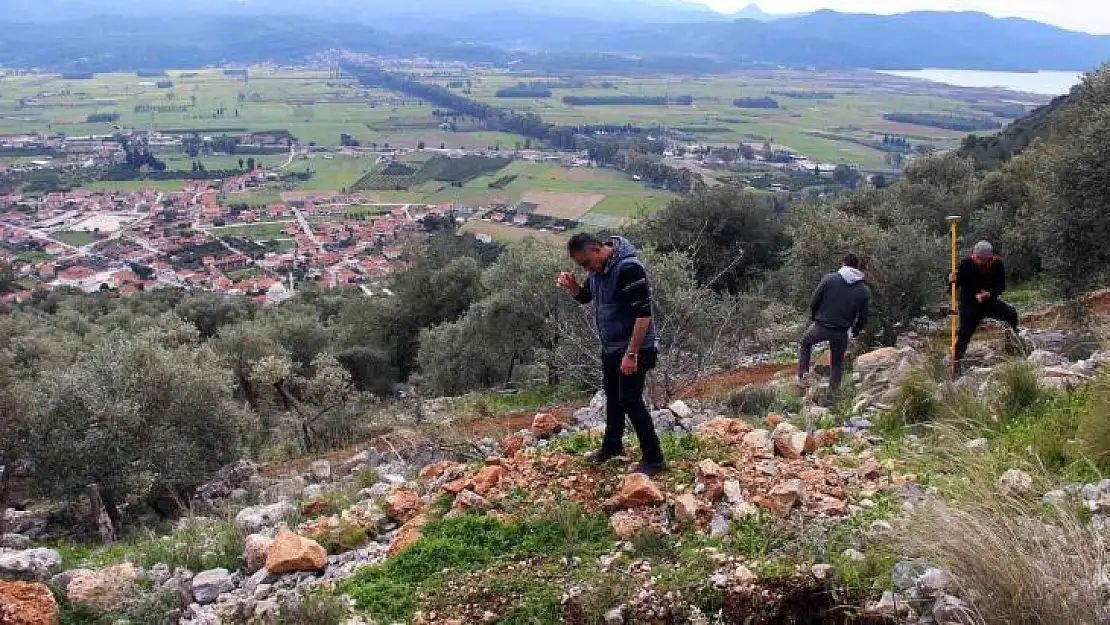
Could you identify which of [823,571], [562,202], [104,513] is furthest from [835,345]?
[562,202]

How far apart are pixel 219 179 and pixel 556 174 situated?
149ft

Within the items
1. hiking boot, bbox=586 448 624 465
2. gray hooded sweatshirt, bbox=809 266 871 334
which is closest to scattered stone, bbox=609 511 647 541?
hiking boot, bbox=586 448 624 465

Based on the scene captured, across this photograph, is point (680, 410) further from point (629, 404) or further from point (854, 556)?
point (854, 556)

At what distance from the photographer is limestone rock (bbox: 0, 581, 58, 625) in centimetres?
521

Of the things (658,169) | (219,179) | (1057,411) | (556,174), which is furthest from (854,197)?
(219,179)

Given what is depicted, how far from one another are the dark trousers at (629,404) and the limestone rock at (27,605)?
4.57 metres

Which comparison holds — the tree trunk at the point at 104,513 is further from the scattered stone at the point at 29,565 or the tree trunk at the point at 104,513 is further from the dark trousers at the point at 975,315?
the dark trousers at the point at 975,315

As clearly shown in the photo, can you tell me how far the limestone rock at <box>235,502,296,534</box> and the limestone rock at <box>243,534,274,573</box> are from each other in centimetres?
80

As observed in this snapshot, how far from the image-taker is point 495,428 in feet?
41.3

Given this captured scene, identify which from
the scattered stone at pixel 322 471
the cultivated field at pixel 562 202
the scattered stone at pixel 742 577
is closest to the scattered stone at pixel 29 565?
the scattered stone at pixel 322 471

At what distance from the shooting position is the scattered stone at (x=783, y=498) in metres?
5.63

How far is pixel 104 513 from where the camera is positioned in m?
10.5

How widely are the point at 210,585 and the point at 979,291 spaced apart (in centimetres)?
965

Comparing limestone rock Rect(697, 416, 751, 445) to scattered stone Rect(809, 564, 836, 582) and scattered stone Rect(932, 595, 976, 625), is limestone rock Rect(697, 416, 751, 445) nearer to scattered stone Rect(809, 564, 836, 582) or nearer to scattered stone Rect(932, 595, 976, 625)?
scattered stone Rect(809, 564, 836, 582)
